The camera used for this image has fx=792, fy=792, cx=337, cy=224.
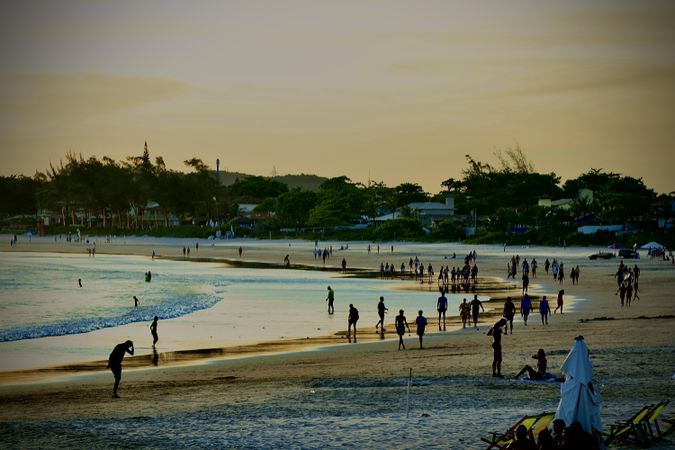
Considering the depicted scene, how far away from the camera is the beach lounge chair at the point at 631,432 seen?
10.9 metres

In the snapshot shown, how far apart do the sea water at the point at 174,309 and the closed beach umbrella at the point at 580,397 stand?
15.5 metres

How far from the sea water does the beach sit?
208 cm

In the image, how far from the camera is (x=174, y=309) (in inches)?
1387

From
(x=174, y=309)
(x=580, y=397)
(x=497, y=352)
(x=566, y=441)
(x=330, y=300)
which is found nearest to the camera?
(x=566, y=441)

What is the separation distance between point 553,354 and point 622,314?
1161 centimetres

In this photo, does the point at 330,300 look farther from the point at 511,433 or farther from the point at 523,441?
the point at 523,441

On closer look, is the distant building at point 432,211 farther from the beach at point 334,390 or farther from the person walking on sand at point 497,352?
the person walking on sand at point 497,352

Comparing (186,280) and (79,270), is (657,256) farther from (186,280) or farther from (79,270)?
(79,270)

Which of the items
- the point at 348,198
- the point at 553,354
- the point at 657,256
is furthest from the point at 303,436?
the point at 348,198

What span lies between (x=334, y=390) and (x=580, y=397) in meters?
6.62

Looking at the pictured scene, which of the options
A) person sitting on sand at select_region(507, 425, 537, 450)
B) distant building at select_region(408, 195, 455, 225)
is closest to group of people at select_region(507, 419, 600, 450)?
person sitting on sand at select_region(507, 425, 537, 450)

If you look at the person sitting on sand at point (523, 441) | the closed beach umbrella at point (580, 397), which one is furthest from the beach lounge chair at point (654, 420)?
the person sitting on sand at point (523, 441)

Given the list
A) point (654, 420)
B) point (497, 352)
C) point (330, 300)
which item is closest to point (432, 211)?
point (330, 300)

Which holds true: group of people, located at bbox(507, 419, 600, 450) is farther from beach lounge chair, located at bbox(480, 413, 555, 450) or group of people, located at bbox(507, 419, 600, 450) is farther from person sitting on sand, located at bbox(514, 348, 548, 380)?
person sitting on sand, located at bbox(514, 348, 548, 380)
